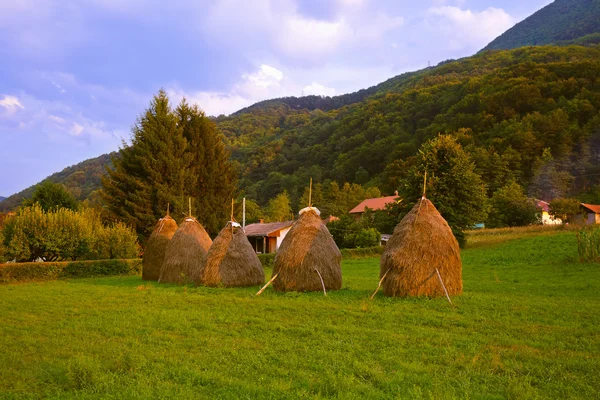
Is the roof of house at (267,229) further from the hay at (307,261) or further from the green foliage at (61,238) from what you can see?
the hay at (307,261)

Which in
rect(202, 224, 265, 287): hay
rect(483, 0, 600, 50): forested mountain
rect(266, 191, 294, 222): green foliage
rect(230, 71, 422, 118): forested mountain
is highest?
rect(483, 0, 600, 50): forested mountain

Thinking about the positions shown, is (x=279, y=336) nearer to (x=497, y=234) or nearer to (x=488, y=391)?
(x=488, y=391)

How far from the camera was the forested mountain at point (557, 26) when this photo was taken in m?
109

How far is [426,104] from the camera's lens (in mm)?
74688

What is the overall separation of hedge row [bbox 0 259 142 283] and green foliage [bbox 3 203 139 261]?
200cm

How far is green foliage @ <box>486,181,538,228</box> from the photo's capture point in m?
46.2

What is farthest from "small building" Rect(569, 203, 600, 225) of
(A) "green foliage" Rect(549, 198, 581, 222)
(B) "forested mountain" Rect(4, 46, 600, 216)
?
(B) "forested mountain" Rect(4, 46, 600, 216)

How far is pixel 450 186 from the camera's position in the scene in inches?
1244

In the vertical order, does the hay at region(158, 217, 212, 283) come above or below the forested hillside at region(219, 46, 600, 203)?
below

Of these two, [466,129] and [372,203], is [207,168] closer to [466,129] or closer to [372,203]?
[372,203]

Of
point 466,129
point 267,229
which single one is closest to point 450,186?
point 267,229

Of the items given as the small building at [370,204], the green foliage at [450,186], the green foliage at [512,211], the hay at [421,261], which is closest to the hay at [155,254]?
the hay at [421,261]

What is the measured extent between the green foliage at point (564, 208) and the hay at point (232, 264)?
42619 millimetres

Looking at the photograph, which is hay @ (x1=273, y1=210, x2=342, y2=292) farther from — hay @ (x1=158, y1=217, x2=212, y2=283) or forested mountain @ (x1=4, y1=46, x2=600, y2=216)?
forested mountain @ (x1=4, y1=46, x2=600, y2=216)
